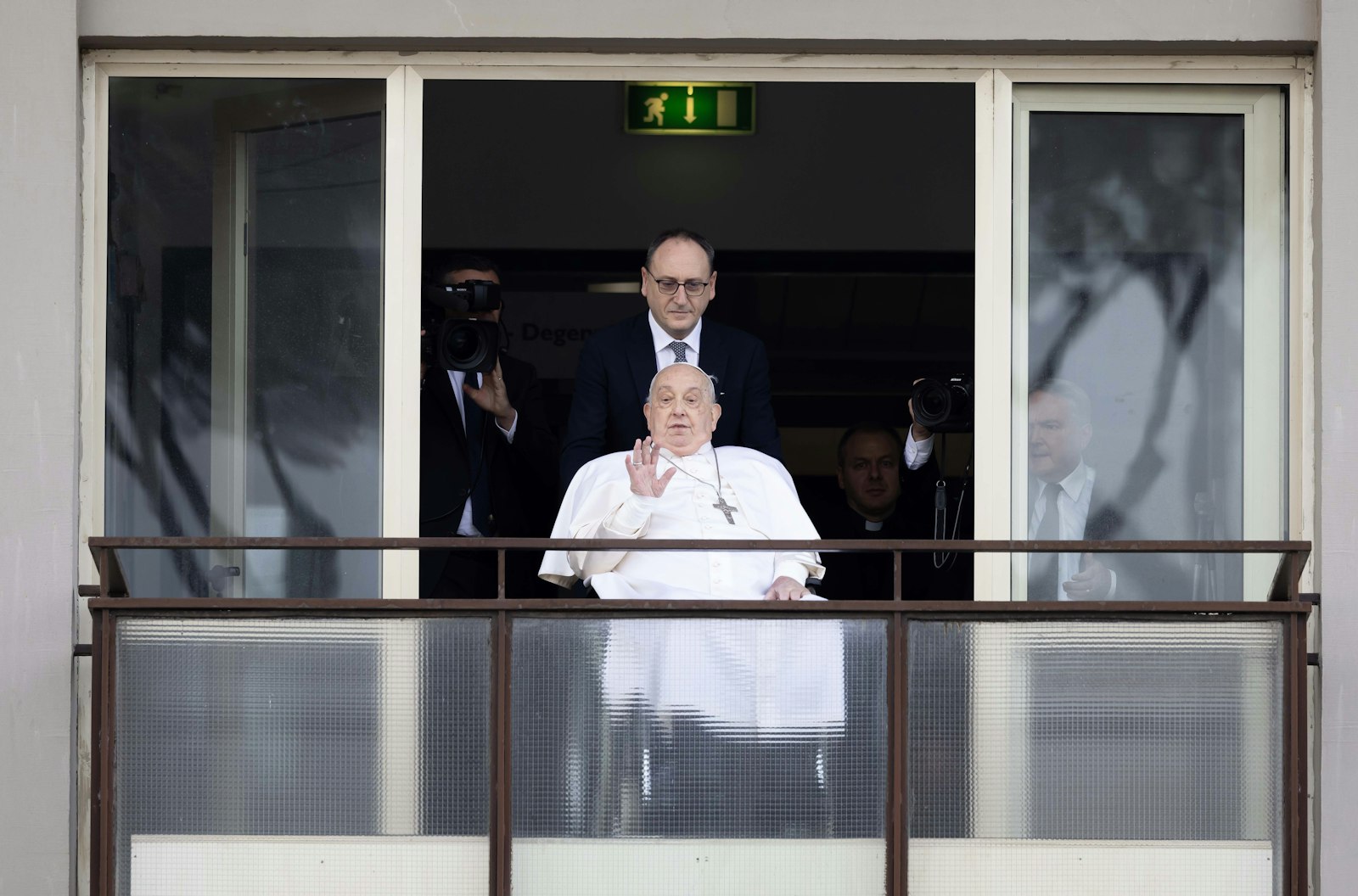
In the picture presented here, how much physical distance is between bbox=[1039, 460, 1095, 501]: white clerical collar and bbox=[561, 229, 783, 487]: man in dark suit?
874 millimetres

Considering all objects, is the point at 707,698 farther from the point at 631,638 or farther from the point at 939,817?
the point at 939,817

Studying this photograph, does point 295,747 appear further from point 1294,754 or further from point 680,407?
point 1294,754

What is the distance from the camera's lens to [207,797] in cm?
516

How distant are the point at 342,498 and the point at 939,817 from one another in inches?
80.0

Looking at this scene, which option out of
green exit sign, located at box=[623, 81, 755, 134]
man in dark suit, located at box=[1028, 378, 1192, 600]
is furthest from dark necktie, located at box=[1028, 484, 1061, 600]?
green exit sign, located at box=[623, 81, 755, 134]

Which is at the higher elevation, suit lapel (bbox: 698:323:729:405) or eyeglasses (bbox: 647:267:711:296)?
eyeglasses (bbox: 647:267:711:296)

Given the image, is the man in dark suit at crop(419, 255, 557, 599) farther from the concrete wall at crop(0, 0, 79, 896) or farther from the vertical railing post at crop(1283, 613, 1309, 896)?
the vertical railing post at crop(1283, 613, 1309, 896)

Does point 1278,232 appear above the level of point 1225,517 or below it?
above

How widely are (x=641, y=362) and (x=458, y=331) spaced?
57 centimetres

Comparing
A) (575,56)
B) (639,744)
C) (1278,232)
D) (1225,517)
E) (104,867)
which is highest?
(575,56)

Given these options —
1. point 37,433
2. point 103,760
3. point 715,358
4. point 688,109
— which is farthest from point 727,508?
point 688,109

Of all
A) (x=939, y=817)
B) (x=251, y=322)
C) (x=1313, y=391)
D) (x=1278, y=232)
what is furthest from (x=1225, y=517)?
(x=251, y=322)

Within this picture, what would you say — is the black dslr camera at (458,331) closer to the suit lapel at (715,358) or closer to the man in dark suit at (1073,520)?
the suit lapel at (715,358)

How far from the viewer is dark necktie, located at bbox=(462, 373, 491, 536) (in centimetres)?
612
